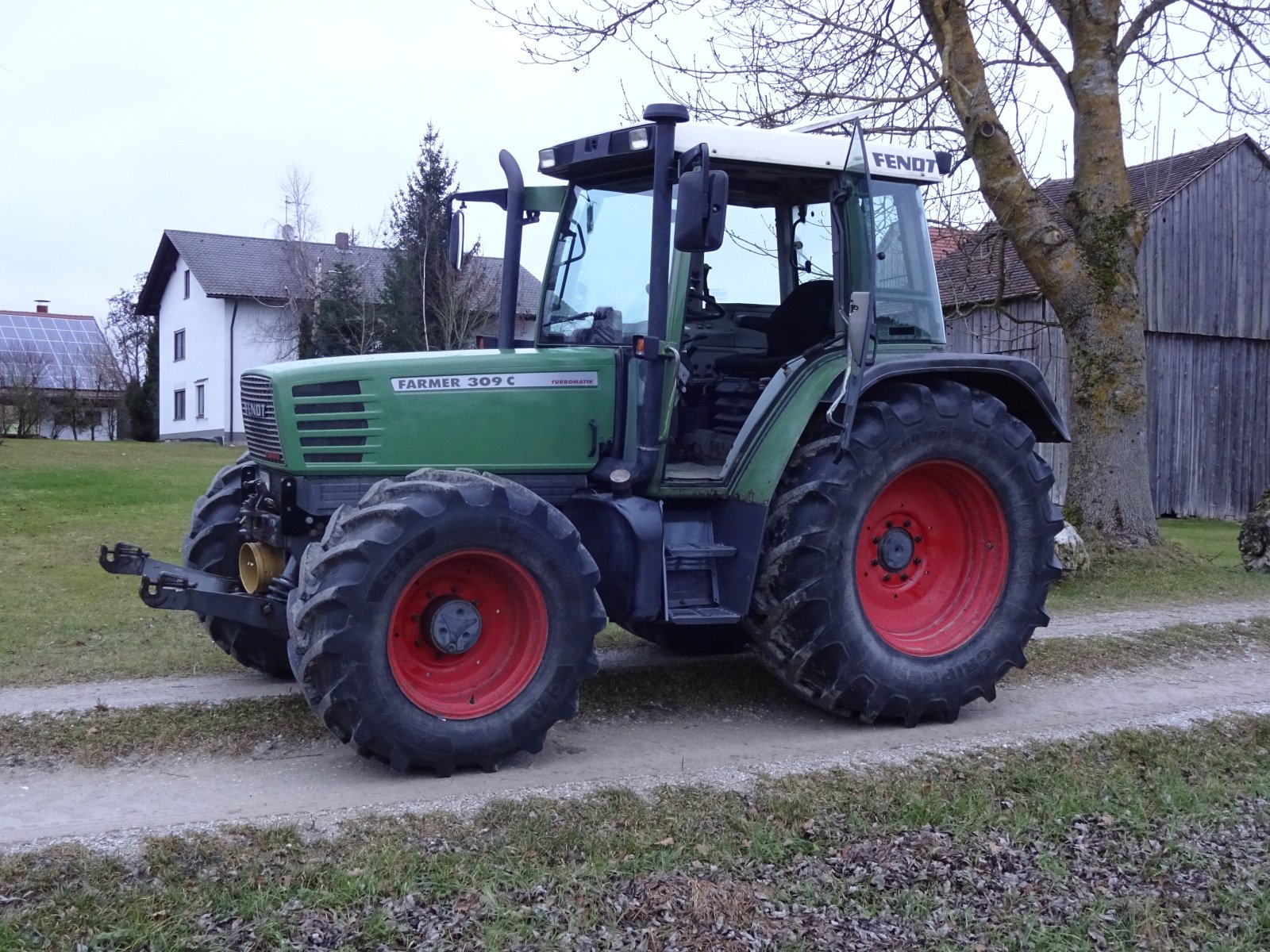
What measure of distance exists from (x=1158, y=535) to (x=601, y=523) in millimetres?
8177

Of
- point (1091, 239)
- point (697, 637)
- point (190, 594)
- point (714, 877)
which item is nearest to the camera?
point (714, 877)

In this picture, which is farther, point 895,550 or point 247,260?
point 247,260

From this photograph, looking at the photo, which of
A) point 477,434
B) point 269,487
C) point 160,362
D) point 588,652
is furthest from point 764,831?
point 160,362

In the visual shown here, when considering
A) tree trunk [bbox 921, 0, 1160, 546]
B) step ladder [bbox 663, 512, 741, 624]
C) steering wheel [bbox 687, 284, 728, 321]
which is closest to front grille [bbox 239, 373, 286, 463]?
step ladder [bbox 663, 512, 741, 624]

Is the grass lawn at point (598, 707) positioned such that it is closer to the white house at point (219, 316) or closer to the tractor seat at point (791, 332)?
the tractor seat at point (791, 332)

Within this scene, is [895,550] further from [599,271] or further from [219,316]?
[219,316]

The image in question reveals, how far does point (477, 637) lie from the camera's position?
17.9ft

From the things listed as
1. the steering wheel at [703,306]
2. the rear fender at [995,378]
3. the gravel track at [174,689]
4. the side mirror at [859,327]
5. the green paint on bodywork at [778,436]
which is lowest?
the gravel track at [174,689]

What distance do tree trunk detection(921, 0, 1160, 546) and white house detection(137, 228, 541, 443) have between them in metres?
26.1

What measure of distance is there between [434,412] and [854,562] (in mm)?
2145

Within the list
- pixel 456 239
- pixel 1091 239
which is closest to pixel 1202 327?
pixel 1091 239

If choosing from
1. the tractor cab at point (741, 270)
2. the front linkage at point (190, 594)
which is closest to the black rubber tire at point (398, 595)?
the front linkage at point (190, 594)

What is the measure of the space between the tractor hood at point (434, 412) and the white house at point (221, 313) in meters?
30.5

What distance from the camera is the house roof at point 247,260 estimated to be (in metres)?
37.9
